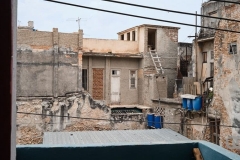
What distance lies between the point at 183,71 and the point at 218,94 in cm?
993

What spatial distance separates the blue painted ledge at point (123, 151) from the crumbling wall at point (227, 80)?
26.7ft

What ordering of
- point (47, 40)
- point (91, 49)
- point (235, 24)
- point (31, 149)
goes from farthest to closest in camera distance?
point (91, 49) → point (47, 40) → point (235, 24) → point (31, 149)

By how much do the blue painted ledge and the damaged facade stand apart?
8540 mm

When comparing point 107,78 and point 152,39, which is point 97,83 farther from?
point 152,39

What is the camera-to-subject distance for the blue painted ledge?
3230 millimetres

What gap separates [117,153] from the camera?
11.2ft

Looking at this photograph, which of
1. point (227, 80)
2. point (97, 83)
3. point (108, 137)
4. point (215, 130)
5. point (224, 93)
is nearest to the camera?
point (108, 137)

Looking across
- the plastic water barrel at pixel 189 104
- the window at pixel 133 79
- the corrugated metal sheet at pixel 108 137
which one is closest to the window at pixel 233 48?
the plastic water barrel at pixel 189 104

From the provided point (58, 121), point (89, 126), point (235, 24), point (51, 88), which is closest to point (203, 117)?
point (235, 24)

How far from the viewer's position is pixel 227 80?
11.6 m

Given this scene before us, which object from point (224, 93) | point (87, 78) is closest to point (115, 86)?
point (87, 78)

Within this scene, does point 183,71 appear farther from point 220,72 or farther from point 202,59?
point 220,72

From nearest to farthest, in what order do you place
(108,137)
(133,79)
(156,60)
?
(108,137) < (156,60) < (133,79)

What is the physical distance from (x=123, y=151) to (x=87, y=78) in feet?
54.0
